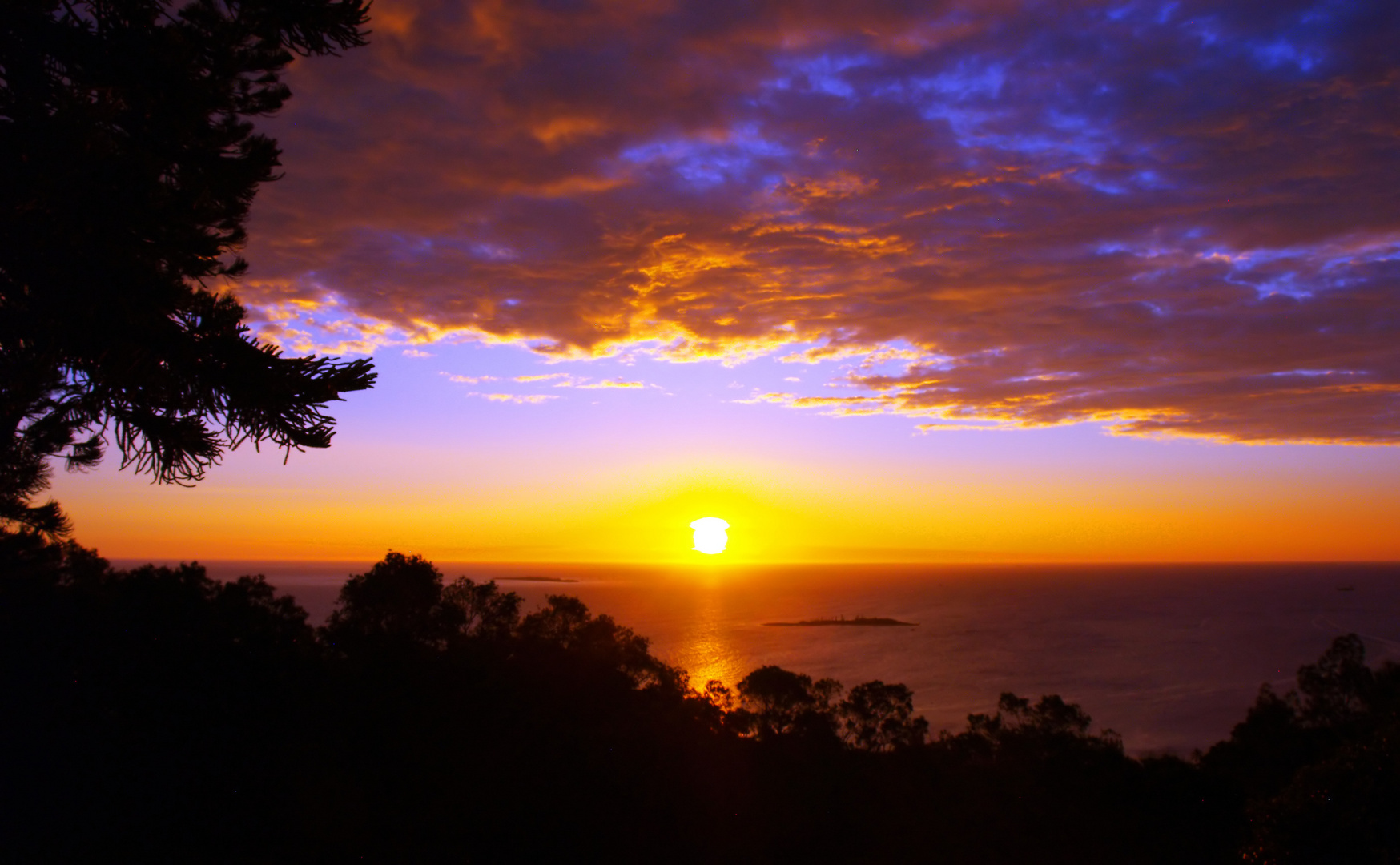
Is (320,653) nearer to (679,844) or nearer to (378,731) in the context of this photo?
(378,731)

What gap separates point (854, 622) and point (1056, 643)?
95.0 ft

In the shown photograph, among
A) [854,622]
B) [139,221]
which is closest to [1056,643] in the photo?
[854,622]

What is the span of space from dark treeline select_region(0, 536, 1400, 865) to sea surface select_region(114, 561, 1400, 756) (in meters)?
30.0

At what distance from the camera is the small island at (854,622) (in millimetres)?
102387

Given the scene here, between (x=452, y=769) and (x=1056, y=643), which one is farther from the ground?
(x=452, y=769)

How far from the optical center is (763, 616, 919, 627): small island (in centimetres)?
10239

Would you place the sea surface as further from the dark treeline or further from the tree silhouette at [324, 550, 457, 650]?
the tree silhouette at [324, 550, 457, 650]

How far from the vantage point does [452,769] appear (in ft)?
39.9

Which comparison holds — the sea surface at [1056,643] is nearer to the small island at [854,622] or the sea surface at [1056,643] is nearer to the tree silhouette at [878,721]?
the small island at [854,622]

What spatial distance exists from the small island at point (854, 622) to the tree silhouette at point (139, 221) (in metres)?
105

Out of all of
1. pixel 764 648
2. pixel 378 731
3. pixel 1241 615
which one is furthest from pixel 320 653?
pixel 1241 615

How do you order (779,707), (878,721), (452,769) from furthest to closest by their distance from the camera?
(878,721), (779,707), (452,769)

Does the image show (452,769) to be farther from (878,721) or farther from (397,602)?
(878,721)

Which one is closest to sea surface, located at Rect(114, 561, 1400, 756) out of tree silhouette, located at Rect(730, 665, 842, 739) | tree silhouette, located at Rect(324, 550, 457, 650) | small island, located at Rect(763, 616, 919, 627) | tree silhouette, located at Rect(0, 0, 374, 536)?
small island, located at Rect(763, 616, 919, 627)
